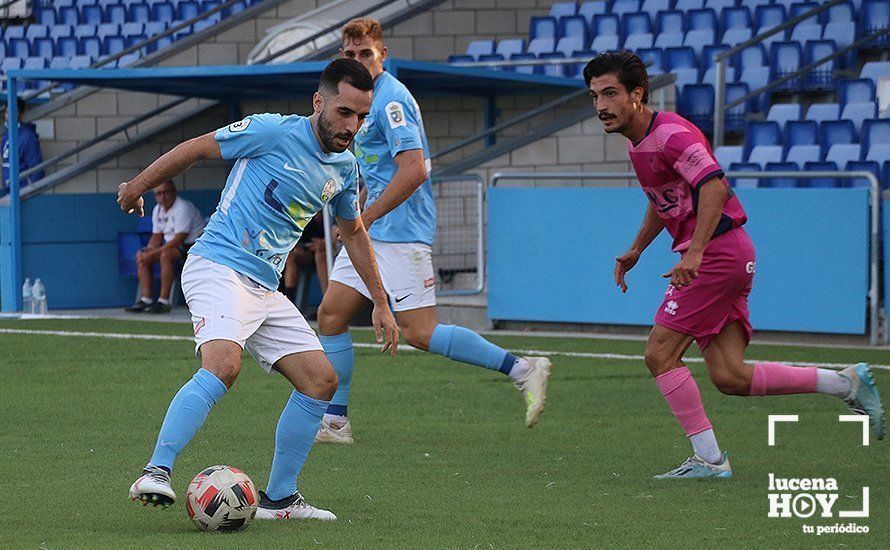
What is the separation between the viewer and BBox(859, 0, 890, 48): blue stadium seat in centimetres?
1758

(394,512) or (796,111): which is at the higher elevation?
(796,111)

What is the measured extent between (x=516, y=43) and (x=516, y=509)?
13.9 meters

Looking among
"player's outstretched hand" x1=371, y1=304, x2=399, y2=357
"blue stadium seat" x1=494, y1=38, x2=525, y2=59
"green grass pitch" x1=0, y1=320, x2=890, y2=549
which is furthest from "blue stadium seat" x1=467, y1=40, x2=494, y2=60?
"player's outstretched hand" x1=371, y1=304, x2=399, y2=357

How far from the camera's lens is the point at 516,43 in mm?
19516

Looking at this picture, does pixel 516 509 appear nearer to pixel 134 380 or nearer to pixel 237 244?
pixel 237 244

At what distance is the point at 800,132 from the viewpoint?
50.8 ft

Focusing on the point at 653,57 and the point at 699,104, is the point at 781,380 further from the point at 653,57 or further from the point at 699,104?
the point at 653,57

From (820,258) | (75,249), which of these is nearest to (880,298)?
(820,258)

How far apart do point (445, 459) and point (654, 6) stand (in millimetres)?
13084

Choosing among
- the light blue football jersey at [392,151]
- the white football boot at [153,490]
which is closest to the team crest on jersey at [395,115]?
the light blue football jersey at [392,151]

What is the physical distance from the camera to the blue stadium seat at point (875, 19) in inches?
692

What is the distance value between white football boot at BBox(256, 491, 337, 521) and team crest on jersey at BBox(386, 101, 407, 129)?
2.51m

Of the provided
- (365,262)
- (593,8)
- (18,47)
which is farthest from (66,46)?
(365,262)

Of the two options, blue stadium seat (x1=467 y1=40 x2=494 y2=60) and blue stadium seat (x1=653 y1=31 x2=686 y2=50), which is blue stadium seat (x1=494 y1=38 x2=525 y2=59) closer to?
blue stadium seat (x1=467 y1=40 x2=494 y2=60)
